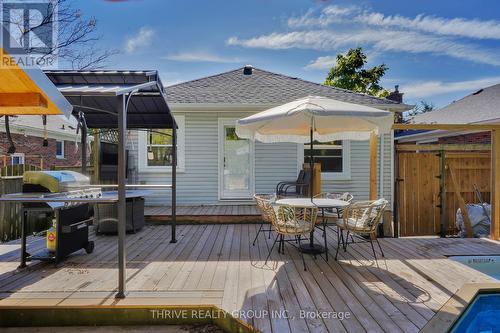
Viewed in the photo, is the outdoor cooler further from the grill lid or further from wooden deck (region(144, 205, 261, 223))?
wooden deck (region(144, 205, 261, 223))

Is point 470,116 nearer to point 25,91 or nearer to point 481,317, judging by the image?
point 481,317

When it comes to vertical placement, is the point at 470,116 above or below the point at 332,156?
above

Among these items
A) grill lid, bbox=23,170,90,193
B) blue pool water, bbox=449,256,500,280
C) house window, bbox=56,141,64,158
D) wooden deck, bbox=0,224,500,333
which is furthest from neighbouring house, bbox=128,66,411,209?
house window, bbox=56,141,64,158

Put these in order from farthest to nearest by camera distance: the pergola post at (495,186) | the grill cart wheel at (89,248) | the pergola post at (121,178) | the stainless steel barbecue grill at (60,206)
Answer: the pergola post at (495,186) → the grill cart wheel at (89,248) → the stainless steel barbecue grill at (60,206) → the pergola post at (121,178)

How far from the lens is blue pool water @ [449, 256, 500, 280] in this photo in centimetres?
385

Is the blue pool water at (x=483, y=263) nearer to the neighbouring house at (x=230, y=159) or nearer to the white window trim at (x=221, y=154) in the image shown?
the neighbouring house at (x=230, y=159)

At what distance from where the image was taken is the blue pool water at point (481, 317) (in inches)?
105

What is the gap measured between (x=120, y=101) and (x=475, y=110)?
459 inches

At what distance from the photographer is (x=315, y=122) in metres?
4.51

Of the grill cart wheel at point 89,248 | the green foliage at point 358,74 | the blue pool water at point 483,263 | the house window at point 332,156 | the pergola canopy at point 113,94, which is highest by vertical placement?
the green foliage at point 358,74

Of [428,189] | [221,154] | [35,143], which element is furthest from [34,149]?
[428,189]

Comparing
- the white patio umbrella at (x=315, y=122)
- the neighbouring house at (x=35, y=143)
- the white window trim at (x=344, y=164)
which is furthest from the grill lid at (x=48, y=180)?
the neighbouring house at (x=35, y=143)

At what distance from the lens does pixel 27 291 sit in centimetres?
302

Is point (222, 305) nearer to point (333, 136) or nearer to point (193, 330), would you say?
point (193, 330)
